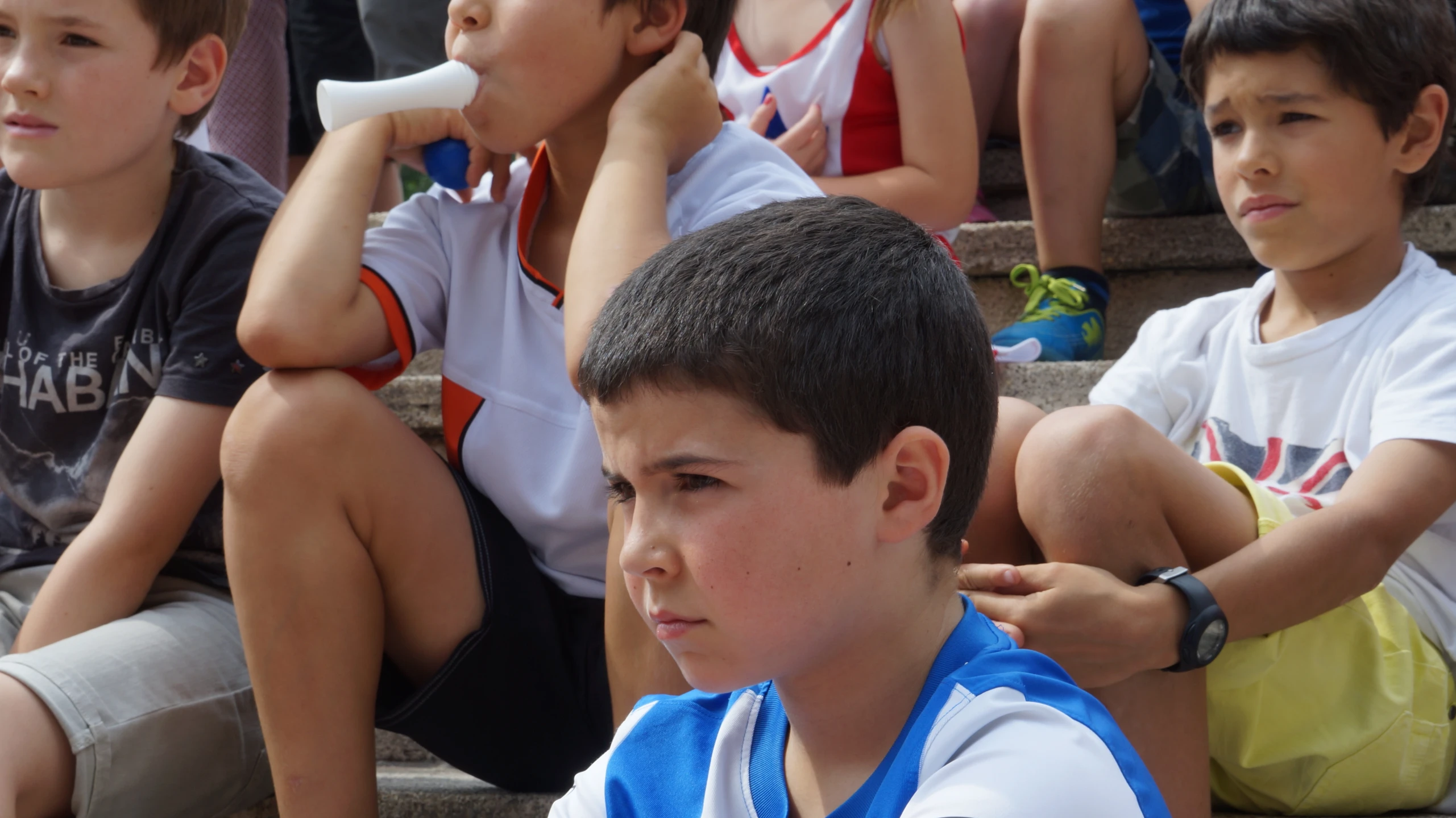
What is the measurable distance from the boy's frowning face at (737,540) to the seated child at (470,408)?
A: 40 centimetres

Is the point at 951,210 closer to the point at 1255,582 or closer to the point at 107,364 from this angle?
the point at 1255,582

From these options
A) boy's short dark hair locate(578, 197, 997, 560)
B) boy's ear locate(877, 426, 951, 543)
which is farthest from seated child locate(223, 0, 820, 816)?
boy's ear locate(877, 426, 951, 543)

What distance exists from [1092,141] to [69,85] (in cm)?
162

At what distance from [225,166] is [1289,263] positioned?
1.47 metres

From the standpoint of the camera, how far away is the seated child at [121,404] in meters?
1.48

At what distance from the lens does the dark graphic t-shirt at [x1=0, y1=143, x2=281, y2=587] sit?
5.65 feet

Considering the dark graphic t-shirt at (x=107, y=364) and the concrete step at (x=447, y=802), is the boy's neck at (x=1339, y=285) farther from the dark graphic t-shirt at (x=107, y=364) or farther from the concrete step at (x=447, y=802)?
the dark graphic t-shirt at (x=107, y=364)

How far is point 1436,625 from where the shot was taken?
4.69 ft

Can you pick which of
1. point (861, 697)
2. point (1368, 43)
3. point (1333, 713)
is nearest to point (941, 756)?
point (861, 697)

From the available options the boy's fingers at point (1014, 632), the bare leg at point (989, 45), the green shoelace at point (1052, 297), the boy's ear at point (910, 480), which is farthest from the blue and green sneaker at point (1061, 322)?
the boy's ear at point (910, 480)

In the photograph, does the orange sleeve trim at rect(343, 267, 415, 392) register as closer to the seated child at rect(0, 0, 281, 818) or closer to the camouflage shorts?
the seated child at rect(0, 0, 281, 818)

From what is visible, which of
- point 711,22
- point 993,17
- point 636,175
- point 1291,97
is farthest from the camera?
point 993,17

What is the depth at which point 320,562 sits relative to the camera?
4.37 ft

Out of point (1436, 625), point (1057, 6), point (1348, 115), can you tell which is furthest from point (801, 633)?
point (1057, 6)
